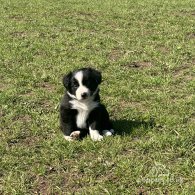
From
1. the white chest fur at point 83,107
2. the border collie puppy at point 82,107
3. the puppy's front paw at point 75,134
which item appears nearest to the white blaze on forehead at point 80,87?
the border collie puppy at point 82,107

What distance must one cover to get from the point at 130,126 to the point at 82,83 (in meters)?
1.46

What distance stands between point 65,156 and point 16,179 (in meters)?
0.93

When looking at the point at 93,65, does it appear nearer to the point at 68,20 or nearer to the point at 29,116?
the point at 29,116

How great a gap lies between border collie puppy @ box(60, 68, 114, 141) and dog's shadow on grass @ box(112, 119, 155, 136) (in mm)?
391

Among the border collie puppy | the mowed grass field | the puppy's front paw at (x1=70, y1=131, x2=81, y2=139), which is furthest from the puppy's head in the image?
the mowed grass field

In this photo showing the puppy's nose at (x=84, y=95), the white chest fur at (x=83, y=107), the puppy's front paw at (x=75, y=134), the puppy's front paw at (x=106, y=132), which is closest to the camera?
the puppy's nose at (x=84, y=95)

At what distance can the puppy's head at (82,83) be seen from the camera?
7055mm

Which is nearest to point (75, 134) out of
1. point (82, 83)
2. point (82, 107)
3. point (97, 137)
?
point (97, 137)

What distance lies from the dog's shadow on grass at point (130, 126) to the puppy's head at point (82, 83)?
1.05 metres

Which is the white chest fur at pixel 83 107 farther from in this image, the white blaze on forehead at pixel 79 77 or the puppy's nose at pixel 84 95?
the white blaze on forehead at pixel 79 77

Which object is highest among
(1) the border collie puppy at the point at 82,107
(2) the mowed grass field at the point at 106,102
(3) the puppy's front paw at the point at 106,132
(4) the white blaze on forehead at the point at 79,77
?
(4) the white blaze on forehead at the point at 79,77

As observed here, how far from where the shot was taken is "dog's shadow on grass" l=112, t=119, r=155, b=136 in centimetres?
783

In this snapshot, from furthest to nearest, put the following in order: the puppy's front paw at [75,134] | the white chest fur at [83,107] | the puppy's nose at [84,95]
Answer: the puppy's front paw at [75,134] → the white chest fur at [83,107] → the puppy's nose at [84,95]

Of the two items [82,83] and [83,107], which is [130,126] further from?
[82,83]
